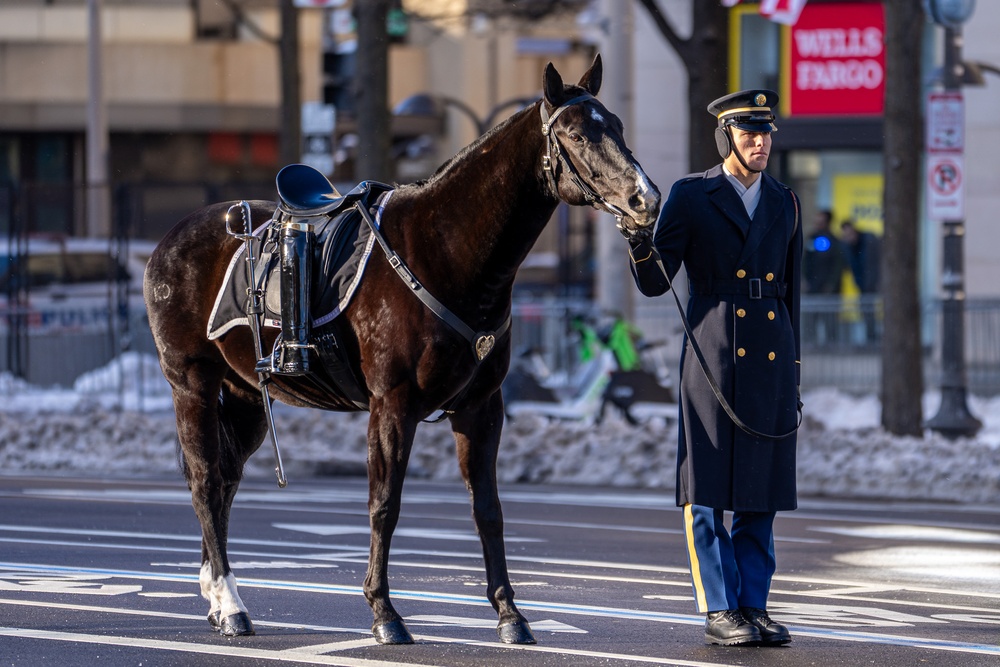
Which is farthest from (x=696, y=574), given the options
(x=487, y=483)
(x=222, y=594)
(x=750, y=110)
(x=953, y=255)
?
(x=953, y=255)

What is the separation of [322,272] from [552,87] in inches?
51.1

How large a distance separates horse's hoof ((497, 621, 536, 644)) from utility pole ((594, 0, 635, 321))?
645 inches

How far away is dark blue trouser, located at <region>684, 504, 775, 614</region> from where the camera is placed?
283 inches

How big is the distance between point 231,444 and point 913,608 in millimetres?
3130

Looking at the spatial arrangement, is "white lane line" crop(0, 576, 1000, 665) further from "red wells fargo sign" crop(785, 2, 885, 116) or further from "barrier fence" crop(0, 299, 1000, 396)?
"red wells fargo sign" crop(785, 2, 885, 116)

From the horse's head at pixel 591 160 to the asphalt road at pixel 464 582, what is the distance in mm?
1666

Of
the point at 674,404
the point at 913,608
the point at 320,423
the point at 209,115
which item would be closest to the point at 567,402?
the point at 674,404

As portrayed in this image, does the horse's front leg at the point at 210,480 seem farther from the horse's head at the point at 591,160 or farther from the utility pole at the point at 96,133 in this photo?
the utility pole at the point at 96,133

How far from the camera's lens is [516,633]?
23.4ft

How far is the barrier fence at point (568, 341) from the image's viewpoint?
2184cm

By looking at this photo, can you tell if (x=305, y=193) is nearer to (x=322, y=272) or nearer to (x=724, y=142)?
(x=322, y=272)

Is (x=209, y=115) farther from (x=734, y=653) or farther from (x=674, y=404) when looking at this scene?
(x=734, y=653)

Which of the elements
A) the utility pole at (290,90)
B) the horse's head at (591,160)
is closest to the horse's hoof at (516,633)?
the horse's head at (591,160)

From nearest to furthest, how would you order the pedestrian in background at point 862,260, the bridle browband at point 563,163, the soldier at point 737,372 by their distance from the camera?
the bridle browband at point 563,163
the soldier at point 737,372
the pedestrian in background at point 862,260
